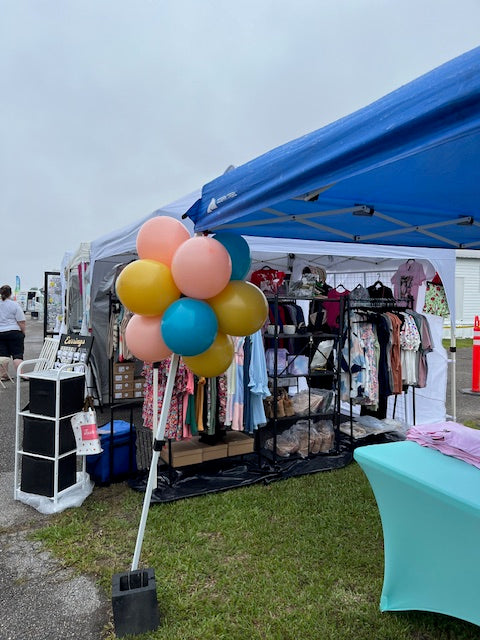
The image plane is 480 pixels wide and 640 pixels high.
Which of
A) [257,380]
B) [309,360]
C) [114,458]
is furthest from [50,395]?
[309,360]

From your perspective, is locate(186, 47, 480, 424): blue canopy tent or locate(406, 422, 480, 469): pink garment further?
locate(406, 422, 480, 469): pink garment

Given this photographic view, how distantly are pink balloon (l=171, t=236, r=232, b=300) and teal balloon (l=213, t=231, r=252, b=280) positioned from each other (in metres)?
0.23

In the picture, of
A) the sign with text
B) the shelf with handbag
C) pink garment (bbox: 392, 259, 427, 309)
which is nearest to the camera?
the shelf with handbag

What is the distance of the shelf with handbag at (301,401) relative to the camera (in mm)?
4273

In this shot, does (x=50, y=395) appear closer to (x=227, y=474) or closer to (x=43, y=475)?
(x=43, y=475)

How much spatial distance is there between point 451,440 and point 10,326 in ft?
24.2

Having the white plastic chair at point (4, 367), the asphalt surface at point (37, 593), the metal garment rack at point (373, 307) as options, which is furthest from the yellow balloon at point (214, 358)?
the white plastic chair at point (4, 367)

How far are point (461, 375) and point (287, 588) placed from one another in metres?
8.96

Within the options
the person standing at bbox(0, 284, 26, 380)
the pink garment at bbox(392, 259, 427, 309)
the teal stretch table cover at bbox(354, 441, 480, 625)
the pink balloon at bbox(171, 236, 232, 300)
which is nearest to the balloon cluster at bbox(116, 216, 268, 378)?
the pink balloon at bbox(171, 236, 232, 300)

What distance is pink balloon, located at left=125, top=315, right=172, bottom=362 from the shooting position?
2133mm

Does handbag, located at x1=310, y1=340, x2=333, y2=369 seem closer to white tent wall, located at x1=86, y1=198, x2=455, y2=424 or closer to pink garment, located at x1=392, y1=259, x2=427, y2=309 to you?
white tent wall, located at x1=86, y1=198, x2=455, y2=424

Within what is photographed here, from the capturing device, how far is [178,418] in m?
3.74

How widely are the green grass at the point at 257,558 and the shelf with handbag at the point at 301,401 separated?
2.02ft

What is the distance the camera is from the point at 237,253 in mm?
2240
